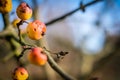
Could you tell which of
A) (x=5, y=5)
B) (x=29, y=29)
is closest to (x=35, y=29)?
(x=29, y=29)

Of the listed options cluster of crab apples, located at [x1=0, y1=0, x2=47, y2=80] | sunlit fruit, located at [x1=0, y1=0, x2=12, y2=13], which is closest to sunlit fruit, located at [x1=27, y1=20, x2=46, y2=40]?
cluster of crab apples, located at [x1=0, y1=0, x2=47, y2=80]

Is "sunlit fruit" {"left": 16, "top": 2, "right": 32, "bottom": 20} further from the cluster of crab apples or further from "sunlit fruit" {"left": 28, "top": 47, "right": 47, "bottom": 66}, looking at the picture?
"sunlit fruit" {"left": 28, "top": 47, "right": 47, "bottom": 66}

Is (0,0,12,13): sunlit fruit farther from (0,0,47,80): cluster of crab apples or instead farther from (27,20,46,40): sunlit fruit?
(27,20,46,40): sunlit fruit

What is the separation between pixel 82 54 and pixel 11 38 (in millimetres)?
1466

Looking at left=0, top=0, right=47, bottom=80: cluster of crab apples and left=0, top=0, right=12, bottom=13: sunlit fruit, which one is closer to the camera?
left=0, top=0, right=47, bottom=80: cluster of crab apples

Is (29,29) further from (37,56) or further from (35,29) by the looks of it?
(37,56)

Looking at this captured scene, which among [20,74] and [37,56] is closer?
[37,56]

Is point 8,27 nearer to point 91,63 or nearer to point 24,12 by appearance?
point 24,12

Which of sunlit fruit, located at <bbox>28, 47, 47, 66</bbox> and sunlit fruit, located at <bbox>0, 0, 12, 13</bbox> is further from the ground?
sunlit fruit, located at <bbox>0, 0, 12, 13</bbox>

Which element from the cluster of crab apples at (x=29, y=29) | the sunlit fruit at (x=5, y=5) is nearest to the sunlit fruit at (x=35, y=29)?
the cluster of crab apples at (x=29, y=29)

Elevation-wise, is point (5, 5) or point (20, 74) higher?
point (5, 5)

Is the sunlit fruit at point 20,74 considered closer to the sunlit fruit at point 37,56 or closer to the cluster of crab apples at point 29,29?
Result: the cluster of crab apples at point 29,29

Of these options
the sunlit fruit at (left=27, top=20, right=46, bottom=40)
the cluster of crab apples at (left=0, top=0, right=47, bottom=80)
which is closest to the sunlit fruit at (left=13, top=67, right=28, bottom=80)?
the cluster of crab apples at (left=0, top=0, right=47, bottom=80)

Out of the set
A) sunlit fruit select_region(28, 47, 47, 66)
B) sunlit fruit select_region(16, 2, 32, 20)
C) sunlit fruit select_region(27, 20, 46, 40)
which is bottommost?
sunlit fruit select_region(28, 47, 47, 66)
